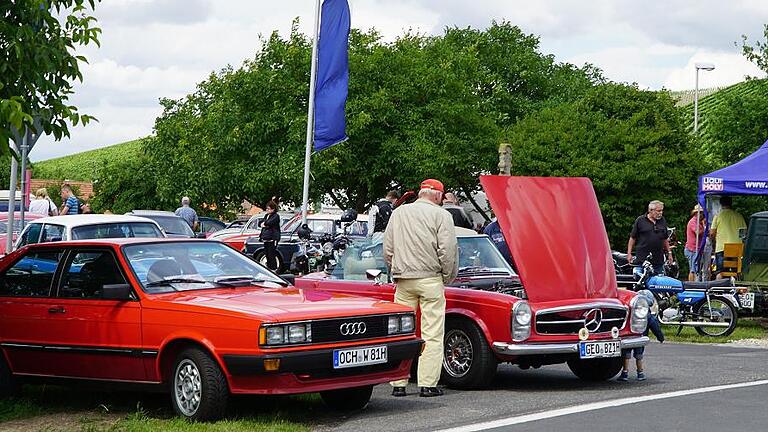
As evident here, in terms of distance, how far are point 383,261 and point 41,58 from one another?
3951 mm

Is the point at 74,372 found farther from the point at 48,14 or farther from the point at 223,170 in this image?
the point at 223,170

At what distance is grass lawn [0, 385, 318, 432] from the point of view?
29.5 ft

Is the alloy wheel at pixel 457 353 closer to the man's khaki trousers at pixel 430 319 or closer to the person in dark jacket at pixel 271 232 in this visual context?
the man's khaki trousers at pixel 430 319

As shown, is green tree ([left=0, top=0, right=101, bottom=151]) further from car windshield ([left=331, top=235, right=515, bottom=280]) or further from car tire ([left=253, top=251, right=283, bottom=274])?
car tire ([left=253, top=251, right=283, bottom=274])

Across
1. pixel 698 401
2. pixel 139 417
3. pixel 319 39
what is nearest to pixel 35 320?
pixel 139 417

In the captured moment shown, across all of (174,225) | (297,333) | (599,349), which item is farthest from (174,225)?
(297,333)

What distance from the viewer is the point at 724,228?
69.6 ft

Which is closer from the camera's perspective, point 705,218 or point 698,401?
point 698,401

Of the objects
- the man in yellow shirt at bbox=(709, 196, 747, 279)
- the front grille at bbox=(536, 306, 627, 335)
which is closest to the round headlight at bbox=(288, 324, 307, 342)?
the front grille at bbox=(536, 306, 627, 335)

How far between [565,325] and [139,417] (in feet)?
13.0

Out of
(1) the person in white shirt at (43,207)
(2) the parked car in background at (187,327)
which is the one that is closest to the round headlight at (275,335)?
(2) the parked car in background at (187,327)

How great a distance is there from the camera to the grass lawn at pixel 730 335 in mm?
17297

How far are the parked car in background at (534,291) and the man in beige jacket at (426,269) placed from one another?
44 centimetres

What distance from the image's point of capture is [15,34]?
10.1 metres
